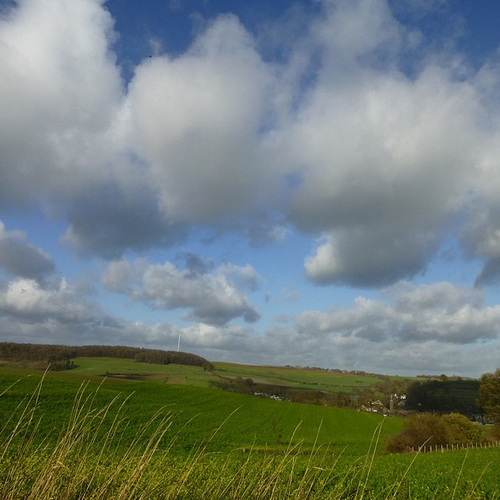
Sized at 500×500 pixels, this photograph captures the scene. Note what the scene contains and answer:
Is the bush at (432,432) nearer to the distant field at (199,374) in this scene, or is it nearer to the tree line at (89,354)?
the distant field at (199,374)

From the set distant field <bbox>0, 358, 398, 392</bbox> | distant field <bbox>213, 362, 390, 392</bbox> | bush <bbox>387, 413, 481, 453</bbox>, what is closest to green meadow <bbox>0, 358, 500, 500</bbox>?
distant field <bbox>0, 358, 398, 392</bbox>

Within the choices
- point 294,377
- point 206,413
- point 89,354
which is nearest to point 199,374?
point 89,354

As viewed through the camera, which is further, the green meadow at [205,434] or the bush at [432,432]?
the bush at [432,432]

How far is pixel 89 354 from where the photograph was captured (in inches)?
4902

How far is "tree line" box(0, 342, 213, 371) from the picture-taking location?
285 feet

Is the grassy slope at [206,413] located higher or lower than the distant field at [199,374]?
lower

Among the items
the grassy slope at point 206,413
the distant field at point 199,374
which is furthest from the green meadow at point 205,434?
the distant field at point 199,374

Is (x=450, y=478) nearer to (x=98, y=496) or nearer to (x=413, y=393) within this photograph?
(x=98, y=496)

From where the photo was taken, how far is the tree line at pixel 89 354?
3415 inches

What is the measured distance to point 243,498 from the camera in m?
4.32

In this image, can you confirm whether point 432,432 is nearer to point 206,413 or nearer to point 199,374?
point 206,413

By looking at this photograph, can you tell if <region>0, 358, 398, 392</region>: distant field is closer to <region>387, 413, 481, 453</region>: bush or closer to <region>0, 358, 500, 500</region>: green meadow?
<region>0, 358, 500, 500</region>: green meadow

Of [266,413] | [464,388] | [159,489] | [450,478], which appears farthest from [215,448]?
[464,388]

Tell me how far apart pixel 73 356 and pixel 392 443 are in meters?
94.7
